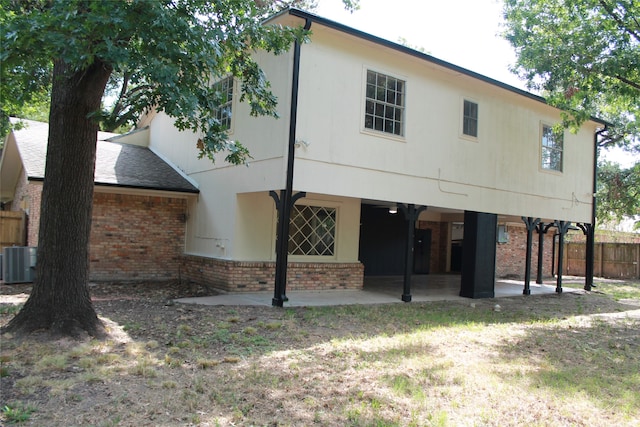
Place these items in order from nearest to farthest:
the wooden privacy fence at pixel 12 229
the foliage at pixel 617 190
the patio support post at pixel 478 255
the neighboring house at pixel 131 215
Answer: the neighboring house at pixel 131 215, the patio support post at pixel 478 255, the wooden privacy fence at pixel 12 229, the foliage at pixel 617 190

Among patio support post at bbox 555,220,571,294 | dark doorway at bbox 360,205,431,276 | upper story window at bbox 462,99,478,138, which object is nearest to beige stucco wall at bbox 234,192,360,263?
upper story window at bbox 462,99,478,138

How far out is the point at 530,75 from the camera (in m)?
12.4

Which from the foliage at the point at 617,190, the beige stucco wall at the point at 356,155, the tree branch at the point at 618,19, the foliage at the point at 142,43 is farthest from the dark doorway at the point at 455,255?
the foliage at the point at 142,43

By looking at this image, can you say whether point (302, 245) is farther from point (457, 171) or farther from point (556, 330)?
point (556, 330)

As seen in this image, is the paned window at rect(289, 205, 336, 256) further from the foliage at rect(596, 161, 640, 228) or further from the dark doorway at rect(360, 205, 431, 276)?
the foliage at rect(596, 161, 640, 228)

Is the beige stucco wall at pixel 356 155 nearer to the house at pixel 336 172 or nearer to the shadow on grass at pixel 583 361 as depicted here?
the house at pixel 336 172

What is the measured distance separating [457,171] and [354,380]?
814 cm

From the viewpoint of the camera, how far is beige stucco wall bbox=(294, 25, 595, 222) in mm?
9789

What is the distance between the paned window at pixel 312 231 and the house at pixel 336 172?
1.0 inches

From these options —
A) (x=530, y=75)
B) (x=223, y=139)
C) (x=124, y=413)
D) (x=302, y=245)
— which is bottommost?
(x=124, y=413)

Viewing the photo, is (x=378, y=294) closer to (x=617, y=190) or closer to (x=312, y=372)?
(x=312, y=372)

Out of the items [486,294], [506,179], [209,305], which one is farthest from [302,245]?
[506,179]

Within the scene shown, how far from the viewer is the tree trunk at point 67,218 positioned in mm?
6215

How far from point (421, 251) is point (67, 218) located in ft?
47.8
